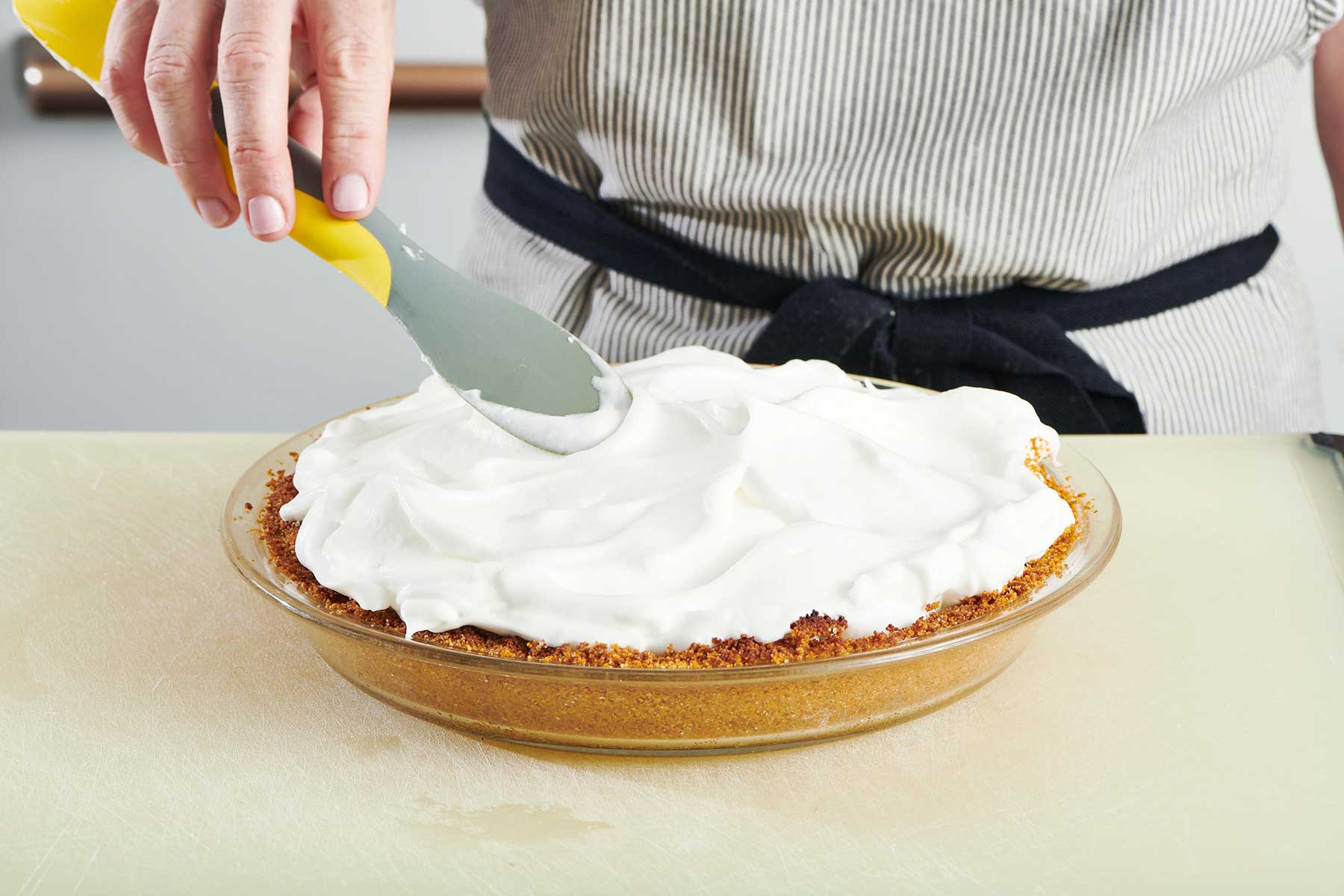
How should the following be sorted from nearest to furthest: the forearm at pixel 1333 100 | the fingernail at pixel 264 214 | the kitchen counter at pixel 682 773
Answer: the kitchen counter at pixel 682 773 → the fingernail at pixel 264 214 → the forearm at pixel 1333 100

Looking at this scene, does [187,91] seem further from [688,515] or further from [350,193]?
[688,515]

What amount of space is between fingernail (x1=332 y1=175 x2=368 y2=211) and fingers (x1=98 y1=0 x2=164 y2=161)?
0.58 ft

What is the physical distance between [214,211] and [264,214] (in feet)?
0.37

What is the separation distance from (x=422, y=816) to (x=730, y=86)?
70 cm

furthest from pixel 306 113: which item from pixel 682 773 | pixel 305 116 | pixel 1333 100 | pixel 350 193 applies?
pixel 1333 100

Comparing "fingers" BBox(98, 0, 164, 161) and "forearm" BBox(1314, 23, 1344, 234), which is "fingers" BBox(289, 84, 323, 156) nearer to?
"fingers" BBox(98, 0, 164, 161)

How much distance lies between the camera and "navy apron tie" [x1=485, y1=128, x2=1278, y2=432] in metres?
1.07

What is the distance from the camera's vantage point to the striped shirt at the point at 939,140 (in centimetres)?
102

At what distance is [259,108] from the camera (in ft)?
2.28

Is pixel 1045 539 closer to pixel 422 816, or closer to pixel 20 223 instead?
pixel 422 816

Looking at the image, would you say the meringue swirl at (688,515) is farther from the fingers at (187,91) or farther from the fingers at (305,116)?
the fingers at (305,116)

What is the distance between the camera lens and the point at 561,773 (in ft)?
1.98

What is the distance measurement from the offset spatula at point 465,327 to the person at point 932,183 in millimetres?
279

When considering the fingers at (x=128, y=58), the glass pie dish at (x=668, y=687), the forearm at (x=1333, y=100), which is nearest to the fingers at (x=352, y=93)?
the fingers at (x=128, y=58)
